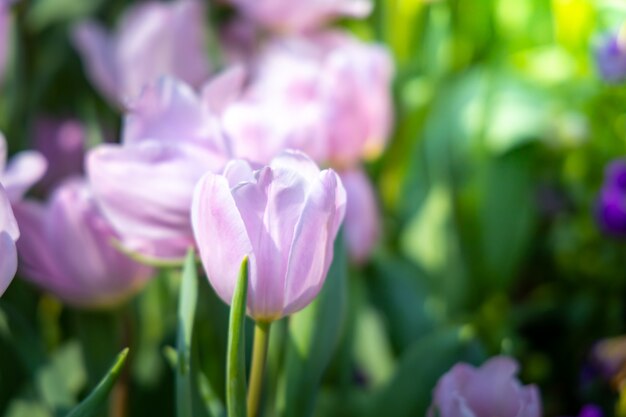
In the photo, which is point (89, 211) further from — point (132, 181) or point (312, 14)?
point (312, 14)

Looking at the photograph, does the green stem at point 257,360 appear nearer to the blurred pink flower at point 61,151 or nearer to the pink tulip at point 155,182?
the pink tulip at point 155,182

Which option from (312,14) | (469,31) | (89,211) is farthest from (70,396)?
(469,31)

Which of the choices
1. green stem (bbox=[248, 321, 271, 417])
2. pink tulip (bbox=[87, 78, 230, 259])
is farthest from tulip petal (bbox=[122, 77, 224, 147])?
green stem (bbox=[248, 321, 271, 417])

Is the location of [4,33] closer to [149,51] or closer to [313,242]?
[149,51]

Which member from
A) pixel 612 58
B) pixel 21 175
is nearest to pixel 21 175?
pixel 21 175

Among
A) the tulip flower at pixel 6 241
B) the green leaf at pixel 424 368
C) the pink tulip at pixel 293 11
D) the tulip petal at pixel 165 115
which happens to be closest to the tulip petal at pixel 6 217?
the tulip flower at pixel 6 241
